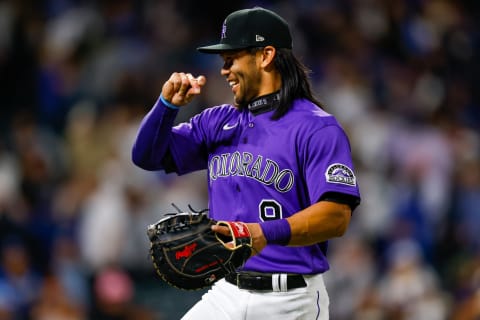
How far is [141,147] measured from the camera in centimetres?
416

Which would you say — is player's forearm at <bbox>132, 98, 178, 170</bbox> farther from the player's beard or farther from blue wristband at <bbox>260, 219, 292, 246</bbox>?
blue wristband at <bbox>260, 219, 292, 246</bbox>

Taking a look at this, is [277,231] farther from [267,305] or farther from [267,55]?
[267,55]

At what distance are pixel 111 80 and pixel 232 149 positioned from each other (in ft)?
16.7

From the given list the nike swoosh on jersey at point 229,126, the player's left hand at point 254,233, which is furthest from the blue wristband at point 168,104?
the player's left hand at point 254,233

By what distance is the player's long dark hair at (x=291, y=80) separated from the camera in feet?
13.3

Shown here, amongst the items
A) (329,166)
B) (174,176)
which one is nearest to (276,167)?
(329,166)

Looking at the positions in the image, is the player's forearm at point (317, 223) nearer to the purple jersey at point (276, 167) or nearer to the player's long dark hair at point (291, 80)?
the purple jersey at point (276, 167)

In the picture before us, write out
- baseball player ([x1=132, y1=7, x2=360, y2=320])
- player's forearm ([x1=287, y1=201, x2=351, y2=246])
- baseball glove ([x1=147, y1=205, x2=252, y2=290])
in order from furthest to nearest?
baseball player ([x1=132, y1=7, x2=360, y2=320])
player's forearm ([x1=287, y1=201, x2=351, y2=246])
baseball glove ([x1=147, y1=205, x2=252, y2=290])

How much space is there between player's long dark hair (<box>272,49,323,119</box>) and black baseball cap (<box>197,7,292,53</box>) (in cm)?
5

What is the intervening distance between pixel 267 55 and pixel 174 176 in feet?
14.3

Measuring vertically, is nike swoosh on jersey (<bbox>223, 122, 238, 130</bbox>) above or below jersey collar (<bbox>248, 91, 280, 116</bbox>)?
below

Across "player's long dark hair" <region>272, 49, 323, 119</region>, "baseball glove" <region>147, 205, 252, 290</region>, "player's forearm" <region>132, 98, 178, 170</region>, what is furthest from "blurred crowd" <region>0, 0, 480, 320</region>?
"baseball glove" <region>147, 205, 252, 290</region>

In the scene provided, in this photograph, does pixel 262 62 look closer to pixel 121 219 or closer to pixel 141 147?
pixel 141 147

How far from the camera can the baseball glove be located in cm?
349
